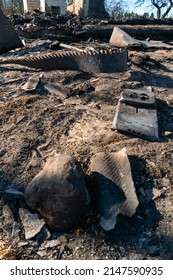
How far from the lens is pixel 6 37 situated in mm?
5480

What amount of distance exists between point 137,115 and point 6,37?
377 cm

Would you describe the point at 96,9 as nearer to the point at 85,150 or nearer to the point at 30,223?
the point at 85,150

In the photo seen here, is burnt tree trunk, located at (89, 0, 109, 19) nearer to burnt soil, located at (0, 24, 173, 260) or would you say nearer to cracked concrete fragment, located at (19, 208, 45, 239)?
burnt soil, located at (0, 24, 173, 260)

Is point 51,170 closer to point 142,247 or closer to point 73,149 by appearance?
point 73,149

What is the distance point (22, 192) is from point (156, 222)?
3.10 feet

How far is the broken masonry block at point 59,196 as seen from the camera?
1.83 m

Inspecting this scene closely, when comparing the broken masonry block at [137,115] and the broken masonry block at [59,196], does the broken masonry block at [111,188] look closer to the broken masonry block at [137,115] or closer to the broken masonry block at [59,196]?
the broken masonry block at [59,196]

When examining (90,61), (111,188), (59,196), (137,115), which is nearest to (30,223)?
(59,196)

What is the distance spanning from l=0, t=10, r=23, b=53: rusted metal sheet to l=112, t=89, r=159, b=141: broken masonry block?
10.8 ft

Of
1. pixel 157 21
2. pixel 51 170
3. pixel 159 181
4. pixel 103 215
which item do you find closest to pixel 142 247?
pixel 103 215

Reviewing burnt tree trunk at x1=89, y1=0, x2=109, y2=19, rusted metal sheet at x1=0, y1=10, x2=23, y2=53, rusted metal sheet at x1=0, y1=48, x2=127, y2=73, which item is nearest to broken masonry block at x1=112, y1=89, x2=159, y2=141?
rusted metal sheet at x1=0, y1=48, x2=127, y2=73

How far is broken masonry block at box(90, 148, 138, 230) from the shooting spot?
6.18ft

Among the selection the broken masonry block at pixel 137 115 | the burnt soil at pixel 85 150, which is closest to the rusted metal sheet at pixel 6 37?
the burnt soil at pixel 85 150

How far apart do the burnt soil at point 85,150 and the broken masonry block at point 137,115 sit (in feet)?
0.23
